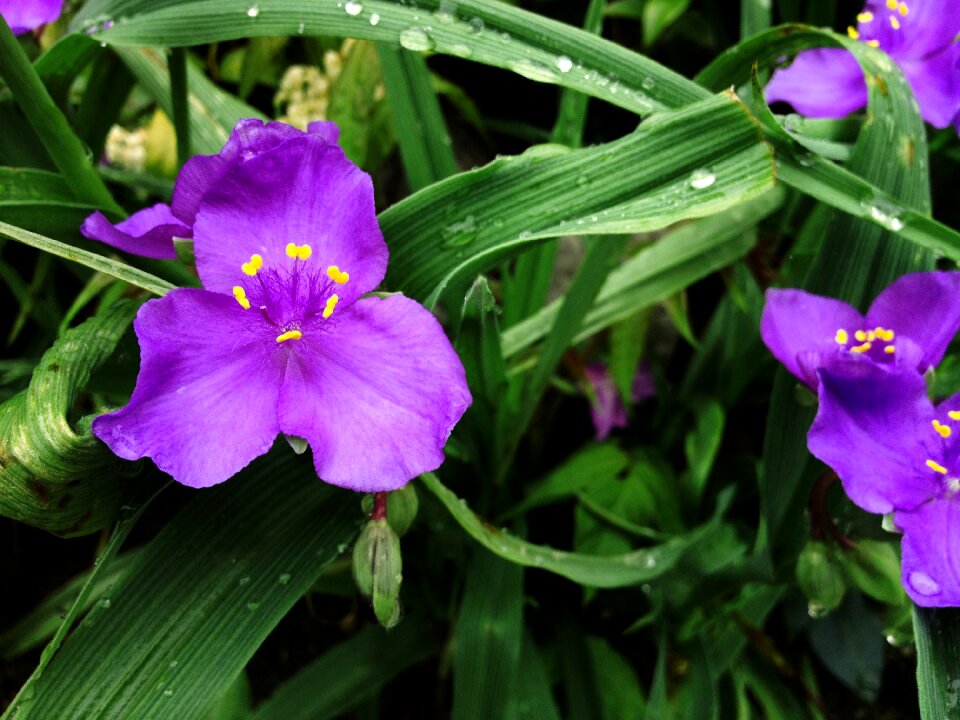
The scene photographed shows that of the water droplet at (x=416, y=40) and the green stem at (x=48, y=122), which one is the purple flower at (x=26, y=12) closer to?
the green stem at (x=48, y=122)

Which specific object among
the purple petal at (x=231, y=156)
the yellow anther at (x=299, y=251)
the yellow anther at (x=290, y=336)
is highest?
the purple petal at (x=231, y=156)

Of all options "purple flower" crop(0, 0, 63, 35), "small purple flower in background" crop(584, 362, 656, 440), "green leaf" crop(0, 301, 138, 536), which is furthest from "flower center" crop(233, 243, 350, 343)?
"small purple flower in background" crop(584, 362, 656, 440)

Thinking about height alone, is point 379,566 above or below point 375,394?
below

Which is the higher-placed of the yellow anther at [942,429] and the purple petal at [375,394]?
the purple petal at [375,394]

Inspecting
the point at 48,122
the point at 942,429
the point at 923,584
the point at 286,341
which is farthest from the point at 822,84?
the point at 48,122

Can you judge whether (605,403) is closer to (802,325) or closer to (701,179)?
(802,325)

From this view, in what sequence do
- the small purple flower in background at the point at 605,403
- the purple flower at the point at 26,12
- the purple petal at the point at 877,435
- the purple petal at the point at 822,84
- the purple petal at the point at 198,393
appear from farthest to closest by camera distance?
the small purple flower in background at the point at 605,403, the purple petal at the point at 822,84, the purple flower at the point at 26,12, the purple petal at the point at 877,435, the purple petal at the point at 198,393

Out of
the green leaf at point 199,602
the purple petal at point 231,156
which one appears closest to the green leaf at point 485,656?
the green leaf at point 199,602
